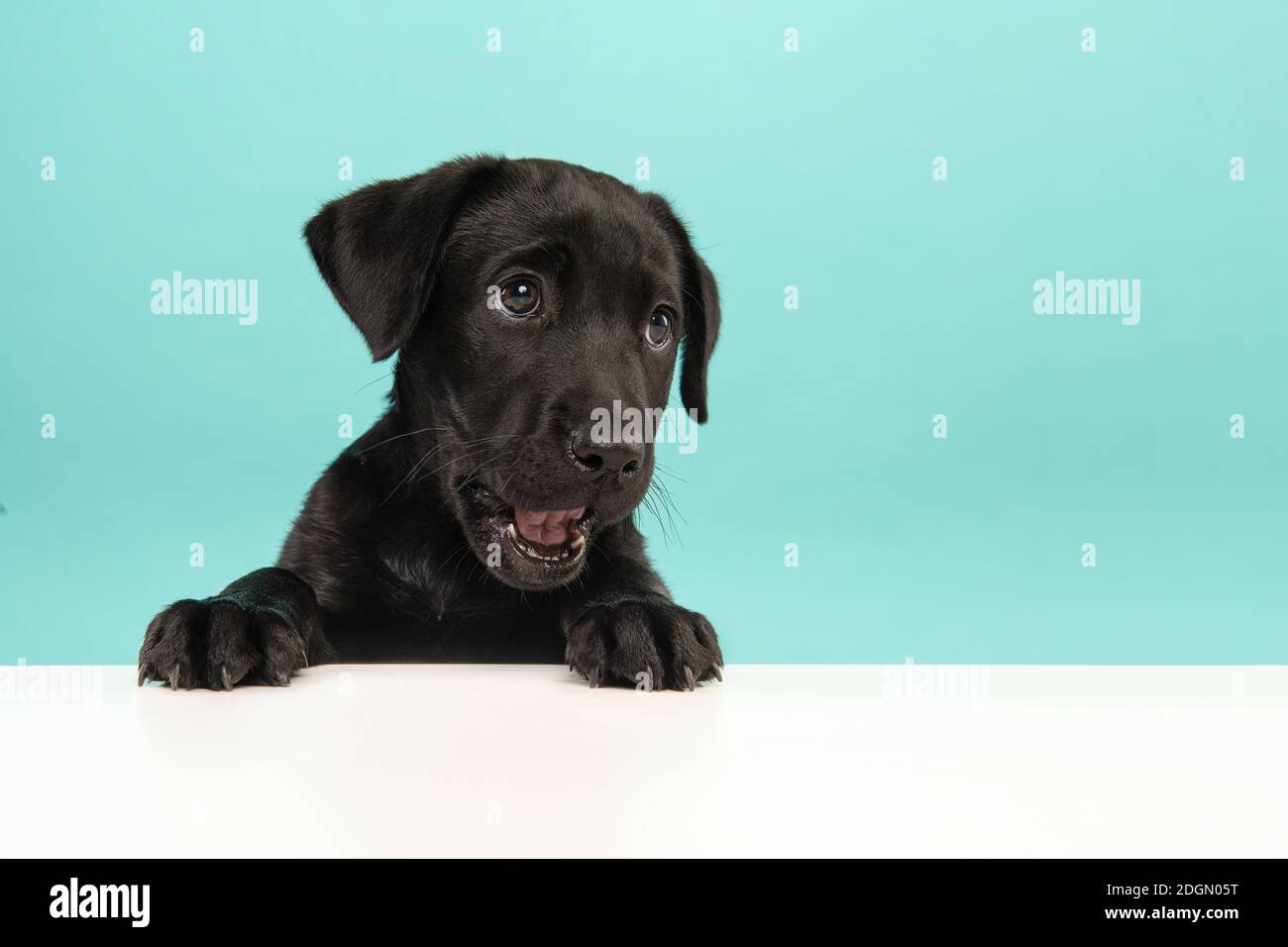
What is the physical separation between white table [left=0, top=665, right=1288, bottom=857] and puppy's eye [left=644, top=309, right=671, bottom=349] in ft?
3.35

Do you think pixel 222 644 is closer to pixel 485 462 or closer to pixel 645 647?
pixel 485 462

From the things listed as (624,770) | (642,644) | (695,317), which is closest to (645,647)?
(642,644)

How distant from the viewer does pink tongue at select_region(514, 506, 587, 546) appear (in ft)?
10.8

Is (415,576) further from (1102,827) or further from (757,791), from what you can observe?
(1102,827)

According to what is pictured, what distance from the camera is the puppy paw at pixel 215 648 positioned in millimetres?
2951

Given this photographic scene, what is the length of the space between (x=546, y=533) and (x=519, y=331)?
55 centimetres

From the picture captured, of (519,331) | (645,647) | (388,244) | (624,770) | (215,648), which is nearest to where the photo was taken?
(624,770)

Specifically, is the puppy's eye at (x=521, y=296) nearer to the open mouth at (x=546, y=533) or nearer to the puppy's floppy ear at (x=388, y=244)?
the puppy's floppy ear at (x=388, y=244)

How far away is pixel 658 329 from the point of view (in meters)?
3.65

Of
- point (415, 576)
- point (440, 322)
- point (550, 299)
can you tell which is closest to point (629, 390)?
point (550, 299)

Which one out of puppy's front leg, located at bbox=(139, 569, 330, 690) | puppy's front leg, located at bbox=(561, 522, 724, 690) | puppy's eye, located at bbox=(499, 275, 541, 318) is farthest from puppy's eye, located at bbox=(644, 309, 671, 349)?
puppy's front leg, located at bbox=(139, 569, 330, 690)

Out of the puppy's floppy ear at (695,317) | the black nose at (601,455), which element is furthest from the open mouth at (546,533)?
the puppy's floppy ear at (695,317)

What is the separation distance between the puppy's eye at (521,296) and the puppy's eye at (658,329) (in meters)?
0.34

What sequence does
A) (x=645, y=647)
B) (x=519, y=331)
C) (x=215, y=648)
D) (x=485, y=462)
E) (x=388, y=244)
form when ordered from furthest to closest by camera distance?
(x=388, y=244) → (x=519, y=331) → (x=485, y=462) → (x=645, y=647) → (x=215, y=648)
